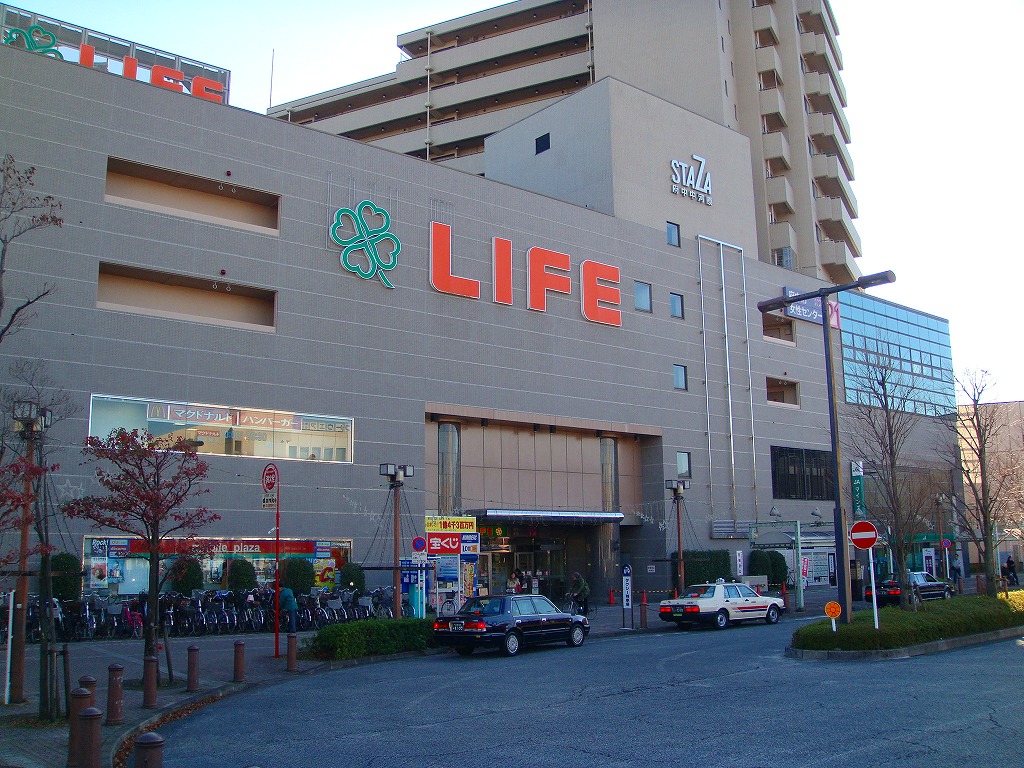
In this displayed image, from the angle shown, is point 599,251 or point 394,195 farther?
point 599,251

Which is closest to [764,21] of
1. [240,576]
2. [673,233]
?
[673,233]

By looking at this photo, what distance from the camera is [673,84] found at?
193 ft

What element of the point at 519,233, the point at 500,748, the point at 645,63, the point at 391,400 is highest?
the point at 645,63

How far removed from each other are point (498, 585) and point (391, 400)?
10.7m

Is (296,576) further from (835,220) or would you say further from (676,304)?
(835,220)

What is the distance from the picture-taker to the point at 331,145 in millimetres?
35469

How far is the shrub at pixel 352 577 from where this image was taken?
105 feet

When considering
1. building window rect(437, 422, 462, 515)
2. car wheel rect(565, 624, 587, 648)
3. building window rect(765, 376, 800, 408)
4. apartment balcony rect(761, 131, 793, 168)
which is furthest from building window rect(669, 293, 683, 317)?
car wheel rect(565, 624, 587, 648)

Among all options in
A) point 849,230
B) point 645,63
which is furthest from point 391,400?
point 849,230

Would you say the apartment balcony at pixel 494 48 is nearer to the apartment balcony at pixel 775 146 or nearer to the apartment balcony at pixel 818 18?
the apartment balcony at pixel 775 146

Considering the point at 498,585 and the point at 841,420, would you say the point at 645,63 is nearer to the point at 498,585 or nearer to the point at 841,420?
the point at 841,420

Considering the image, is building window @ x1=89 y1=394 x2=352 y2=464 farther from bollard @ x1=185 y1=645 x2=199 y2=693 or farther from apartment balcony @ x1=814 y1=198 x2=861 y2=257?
apartment balcony @ x1=814 y1=198 x2=861 y2=257

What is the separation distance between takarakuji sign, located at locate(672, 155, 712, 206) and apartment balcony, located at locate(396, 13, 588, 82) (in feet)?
67.2

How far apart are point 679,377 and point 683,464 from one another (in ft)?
14.5
